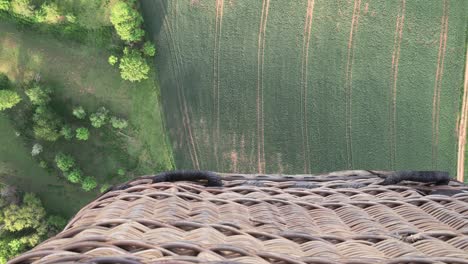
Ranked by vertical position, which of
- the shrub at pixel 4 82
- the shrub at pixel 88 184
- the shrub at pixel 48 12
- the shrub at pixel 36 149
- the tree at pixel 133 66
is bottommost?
the shrub at pixel 88 184

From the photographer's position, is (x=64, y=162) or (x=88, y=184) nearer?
(x=64, y=162)

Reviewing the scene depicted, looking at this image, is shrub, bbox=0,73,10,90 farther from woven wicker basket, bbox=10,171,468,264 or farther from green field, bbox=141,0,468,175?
woven wicker basket, bbox=10,171,468,264

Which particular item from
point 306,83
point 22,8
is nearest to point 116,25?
point 22,8

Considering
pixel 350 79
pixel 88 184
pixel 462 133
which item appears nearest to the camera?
pixel 88 184

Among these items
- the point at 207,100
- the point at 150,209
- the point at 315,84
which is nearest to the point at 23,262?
the point at 150,209

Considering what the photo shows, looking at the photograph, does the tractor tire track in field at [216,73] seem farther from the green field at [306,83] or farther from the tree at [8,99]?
the tree at [8,99]

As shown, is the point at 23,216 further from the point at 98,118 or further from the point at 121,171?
the point at 98,118

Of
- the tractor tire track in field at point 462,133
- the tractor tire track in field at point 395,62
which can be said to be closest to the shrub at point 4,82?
the tractor tire track in field at point 395,62
